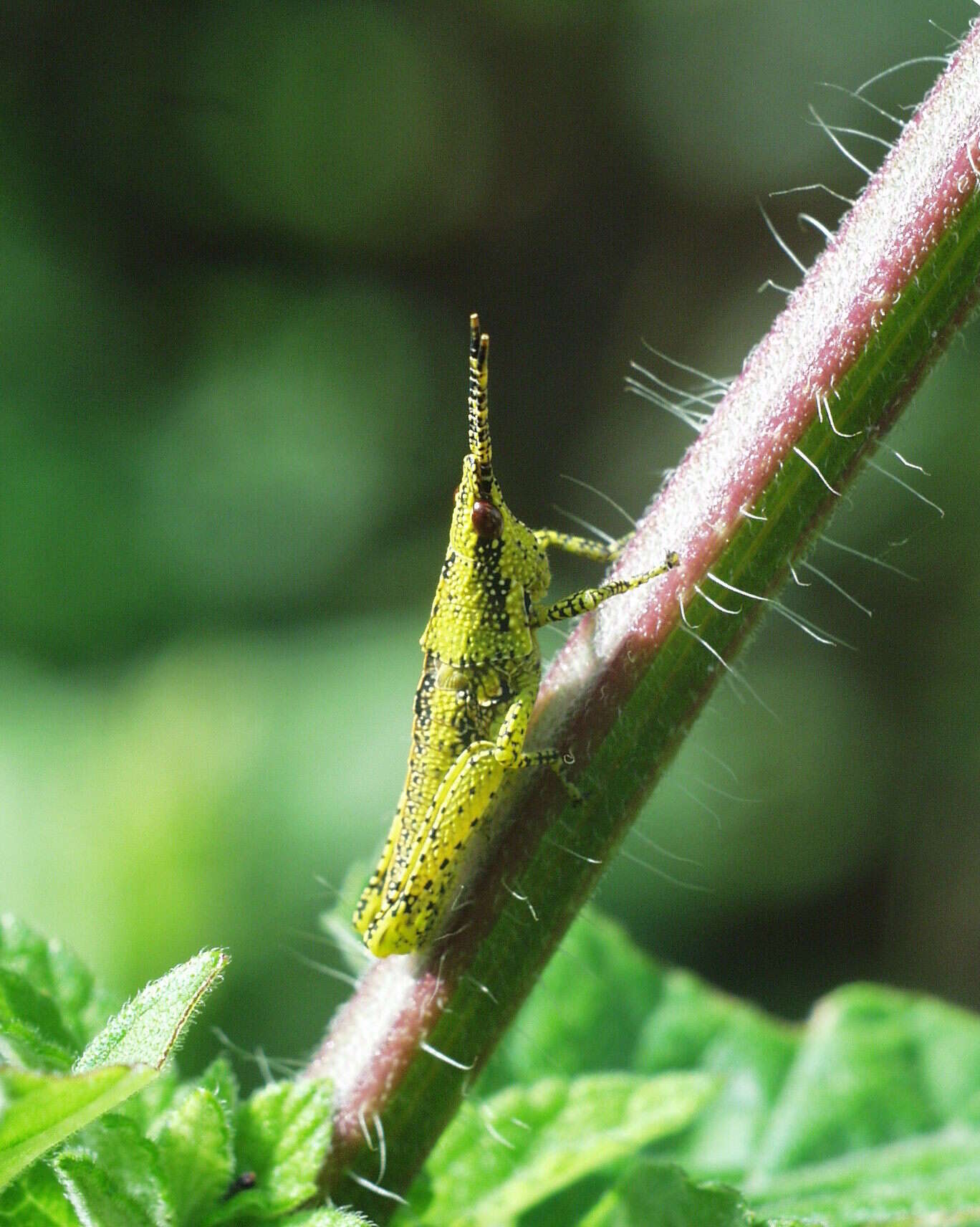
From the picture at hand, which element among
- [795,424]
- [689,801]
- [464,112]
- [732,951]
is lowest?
[732,951]

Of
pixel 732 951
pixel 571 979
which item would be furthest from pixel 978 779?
pixel 571 979

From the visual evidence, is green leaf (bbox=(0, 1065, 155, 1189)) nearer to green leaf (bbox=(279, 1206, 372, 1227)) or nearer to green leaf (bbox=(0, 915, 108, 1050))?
green leaf (bbox=(279, 1206, 372, 1227))

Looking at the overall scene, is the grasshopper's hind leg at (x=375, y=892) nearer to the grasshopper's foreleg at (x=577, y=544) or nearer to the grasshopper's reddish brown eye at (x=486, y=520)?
the grasshopper's reddish brown eye at (x=486, y=520)

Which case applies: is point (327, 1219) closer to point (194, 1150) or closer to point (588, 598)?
point (194, 1150)

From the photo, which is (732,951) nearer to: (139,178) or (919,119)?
(919,119)

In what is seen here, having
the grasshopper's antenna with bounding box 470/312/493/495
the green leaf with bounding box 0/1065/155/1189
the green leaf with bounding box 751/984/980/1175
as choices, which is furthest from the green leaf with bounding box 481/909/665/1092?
the green leaf with bounding box 0/1065/155/1189

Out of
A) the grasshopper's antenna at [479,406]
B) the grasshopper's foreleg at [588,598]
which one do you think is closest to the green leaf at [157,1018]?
the grasshopper's foreleg at [588,598]
